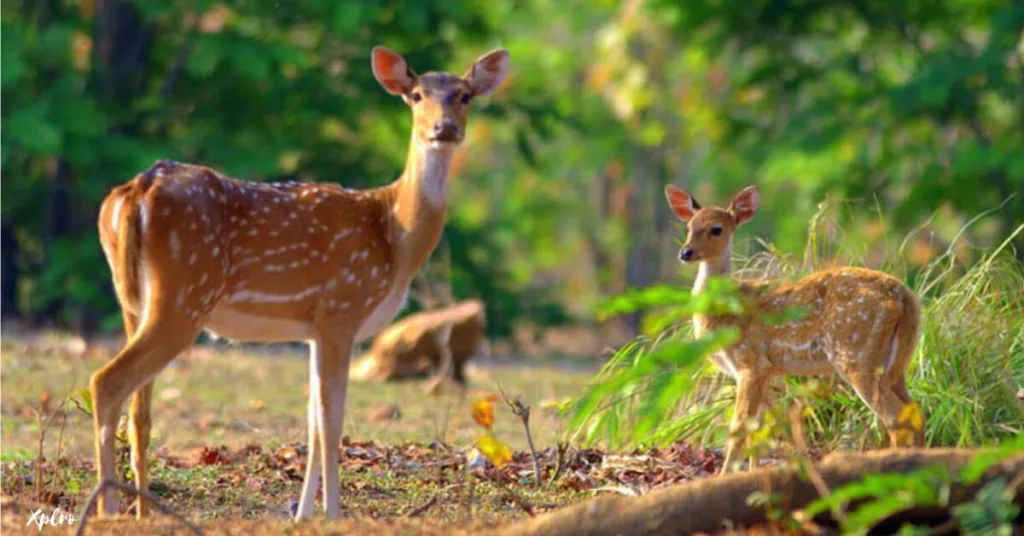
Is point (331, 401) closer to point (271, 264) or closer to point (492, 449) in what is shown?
point (271, 264)

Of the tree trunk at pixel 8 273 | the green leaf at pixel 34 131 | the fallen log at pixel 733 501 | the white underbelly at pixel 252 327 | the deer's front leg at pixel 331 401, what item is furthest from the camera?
the tree trunk at pixel 8 273

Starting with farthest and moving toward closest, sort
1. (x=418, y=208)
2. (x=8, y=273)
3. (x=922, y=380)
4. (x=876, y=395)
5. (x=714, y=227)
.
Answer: (x=8, y=273) → (x=922, y=380) → (x=714, y=227) → (x=418, y=208) → (x=876, y=395)

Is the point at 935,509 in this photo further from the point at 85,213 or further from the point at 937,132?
the point at 937,132

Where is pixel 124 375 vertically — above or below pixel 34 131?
below

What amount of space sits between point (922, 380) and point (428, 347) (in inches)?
233

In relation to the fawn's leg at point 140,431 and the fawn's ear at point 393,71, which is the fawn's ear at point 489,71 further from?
the fawn's leg at point 140,431

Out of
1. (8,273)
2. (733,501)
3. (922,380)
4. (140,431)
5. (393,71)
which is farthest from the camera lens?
(8,273)

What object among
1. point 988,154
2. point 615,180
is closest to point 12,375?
point 988,154

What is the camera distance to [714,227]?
8.22m

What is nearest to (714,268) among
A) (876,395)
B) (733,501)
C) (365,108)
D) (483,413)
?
(876,395)

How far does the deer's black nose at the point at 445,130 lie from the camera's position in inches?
315

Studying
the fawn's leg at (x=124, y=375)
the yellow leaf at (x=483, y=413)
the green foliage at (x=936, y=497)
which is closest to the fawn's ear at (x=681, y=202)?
the yellow leaf at (x=483, y=413)

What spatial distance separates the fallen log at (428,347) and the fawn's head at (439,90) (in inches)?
202

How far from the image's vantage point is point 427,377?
14305 mm
